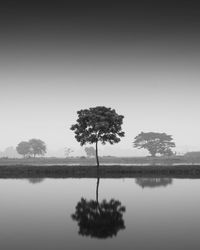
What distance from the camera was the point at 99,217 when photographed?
Result: 2192cm

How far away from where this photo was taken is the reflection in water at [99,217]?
714 inches

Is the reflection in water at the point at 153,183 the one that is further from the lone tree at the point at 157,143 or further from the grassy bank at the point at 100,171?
the lone tree at the point at 157,143

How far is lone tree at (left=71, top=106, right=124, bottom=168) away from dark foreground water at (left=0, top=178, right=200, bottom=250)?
144ft

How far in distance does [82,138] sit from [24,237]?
59.7 meters

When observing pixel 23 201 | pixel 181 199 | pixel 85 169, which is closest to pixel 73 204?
pixel 23 201

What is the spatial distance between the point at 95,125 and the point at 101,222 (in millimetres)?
54941

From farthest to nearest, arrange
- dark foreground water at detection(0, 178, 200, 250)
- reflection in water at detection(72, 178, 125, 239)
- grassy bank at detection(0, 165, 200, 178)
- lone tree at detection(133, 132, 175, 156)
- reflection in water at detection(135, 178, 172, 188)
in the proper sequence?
lone tree at detection(133, 132, 175, 156) → grassy bank at detection(0, 165, 200, 178) → reflection in water at detection(135, 178, 172, 188) → reflection in water at detection(72, 178, 125, 239) → dark foreground water at detection(0, 178, 200, 250)

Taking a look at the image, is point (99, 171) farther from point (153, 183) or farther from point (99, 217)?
point (99, 217)

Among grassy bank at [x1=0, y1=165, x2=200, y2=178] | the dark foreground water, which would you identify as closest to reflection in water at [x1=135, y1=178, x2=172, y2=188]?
the dark foreground water

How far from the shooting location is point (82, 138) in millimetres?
76562

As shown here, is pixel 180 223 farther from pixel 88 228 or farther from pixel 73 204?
pixel 73 204

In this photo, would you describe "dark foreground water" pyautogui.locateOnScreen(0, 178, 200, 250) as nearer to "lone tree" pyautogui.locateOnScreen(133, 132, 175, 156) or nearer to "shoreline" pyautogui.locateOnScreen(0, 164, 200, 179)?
"shoreline" pyautogui.locateOnScreen(0, 164, 200, 179)

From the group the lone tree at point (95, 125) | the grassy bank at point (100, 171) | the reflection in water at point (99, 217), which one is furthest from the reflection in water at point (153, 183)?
the lone tree at point (95, 125)

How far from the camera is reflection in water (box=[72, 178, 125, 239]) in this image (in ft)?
59.5
